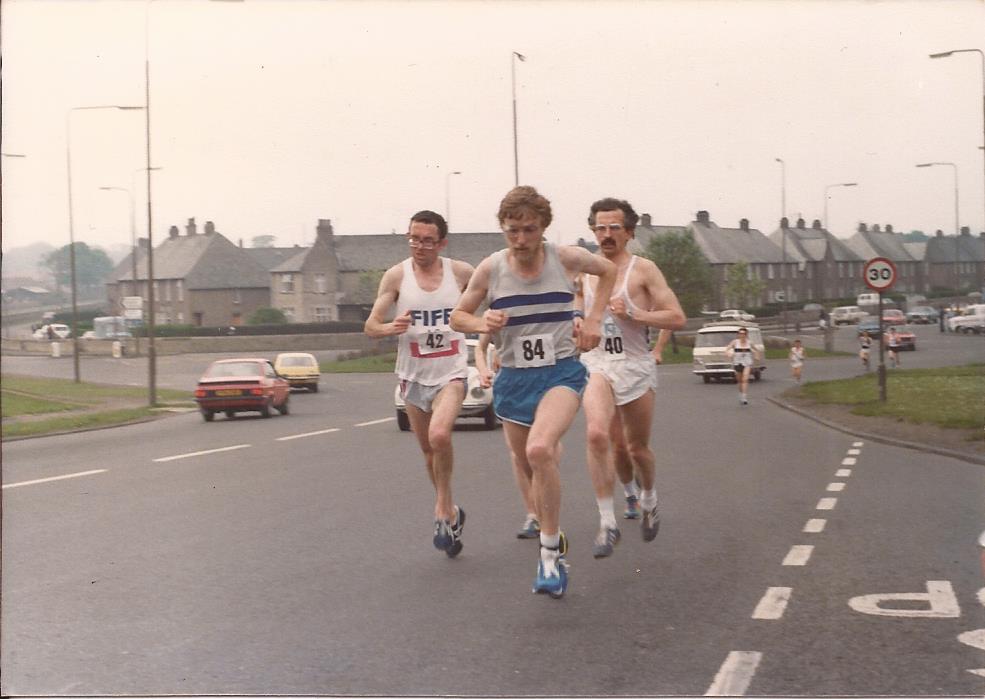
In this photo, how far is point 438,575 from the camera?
7270 mm

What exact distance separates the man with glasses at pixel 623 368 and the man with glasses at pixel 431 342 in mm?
730

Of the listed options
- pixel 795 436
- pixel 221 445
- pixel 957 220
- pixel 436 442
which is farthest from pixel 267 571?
pixel 795 436

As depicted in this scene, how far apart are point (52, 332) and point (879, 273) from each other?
4.18 meters

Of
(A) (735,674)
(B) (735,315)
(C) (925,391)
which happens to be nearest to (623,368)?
(B) (735,315)

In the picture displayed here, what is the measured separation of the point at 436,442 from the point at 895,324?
341 cm

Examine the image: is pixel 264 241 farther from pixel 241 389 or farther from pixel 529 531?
pixel 529 531

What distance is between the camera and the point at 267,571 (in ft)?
24.2

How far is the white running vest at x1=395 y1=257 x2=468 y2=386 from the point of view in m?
6.89

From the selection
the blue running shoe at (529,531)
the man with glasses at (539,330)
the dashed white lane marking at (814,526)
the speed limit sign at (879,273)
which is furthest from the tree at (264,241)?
the dashed white lane marking at (814,526)

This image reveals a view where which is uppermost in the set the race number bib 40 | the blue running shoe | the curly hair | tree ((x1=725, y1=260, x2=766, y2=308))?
the curly hair

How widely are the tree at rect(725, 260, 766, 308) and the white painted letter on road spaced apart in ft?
5.26

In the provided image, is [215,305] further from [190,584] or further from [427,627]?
[427,627]

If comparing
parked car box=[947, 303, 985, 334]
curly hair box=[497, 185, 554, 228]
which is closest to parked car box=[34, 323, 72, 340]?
curly hair box=[497, 185, 554, 228]

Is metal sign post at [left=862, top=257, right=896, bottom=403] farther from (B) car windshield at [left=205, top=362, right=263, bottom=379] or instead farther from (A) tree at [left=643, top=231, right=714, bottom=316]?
(B) car windshield at [left=205, top=362, right=263, bottom=379]
